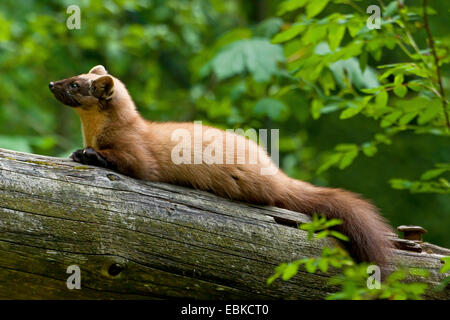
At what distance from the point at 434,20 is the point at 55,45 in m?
6.98

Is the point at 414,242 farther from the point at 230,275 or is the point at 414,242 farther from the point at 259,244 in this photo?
the point at 230,275

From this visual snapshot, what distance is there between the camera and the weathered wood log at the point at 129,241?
140 inches

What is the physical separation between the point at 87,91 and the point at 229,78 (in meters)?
5.06

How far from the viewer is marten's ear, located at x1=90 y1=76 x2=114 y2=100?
5.27 meters

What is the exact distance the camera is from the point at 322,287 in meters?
4.20

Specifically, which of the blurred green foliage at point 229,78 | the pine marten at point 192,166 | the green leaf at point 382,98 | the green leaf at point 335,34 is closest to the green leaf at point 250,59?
the blurred green foliage at point 229,78

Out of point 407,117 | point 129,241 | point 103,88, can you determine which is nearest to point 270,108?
point 103,88

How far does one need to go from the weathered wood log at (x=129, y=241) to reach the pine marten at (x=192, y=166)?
0.24 m

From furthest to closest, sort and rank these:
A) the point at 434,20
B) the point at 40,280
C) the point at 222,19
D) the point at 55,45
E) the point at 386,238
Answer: the point at 222,19 → the point at 55,45 → the point at 434,20 → the point at 386,238 → the point at 40,280

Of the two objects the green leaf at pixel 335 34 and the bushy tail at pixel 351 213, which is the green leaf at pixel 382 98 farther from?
the bushy tail at pixel 351 213

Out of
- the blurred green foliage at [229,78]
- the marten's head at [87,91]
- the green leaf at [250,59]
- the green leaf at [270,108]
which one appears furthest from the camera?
the blurred green foliage at [229,78]

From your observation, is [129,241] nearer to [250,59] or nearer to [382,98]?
[382,98]

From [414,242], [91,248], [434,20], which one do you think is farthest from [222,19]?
[91,248]

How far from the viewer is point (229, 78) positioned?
1009 cm
